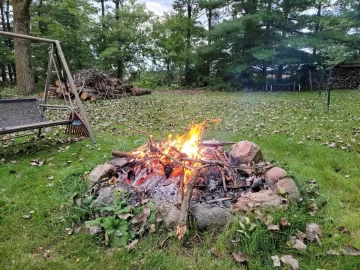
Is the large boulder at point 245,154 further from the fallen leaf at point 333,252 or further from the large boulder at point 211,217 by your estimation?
the fallen leaf at point 333,252

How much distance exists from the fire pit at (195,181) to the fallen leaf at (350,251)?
500mm

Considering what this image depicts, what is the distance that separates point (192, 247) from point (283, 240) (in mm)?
698

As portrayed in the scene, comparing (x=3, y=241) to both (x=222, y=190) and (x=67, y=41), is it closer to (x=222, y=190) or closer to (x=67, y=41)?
(x=222, y=190)

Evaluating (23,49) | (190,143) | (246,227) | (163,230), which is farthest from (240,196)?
(23,49)

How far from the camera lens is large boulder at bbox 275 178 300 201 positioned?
90.9 inches

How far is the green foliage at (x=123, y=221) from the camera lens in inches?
80.8

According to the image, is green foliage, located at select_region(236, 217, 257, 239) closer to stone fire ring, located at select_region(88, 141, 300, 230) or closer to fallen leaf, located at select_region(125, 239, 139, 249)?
stone fire ring, located at select_region(88, 141, 300, 230)

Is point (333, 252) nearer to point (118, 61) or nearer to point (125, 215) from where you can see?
point (125, 215)

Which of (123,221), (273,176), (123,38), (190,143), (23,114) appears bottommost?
(123,221)

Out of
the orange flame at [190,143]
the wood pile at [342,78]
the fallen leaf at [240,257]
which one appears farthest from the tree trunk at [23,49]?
the wood pile at [342,78]

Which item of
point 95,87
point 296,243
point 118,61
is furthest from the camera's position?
point 118,61

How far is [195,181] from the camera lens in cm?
221

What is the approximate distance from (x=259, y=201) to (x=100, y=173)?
1.61 m

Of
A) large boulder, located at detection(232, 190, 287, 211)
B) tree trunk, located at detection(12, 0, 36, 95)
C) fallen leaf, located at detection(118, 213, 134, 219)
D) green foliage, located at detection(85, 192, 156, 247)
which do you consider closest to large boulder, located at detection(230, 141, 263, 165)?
large boulder, located at detection(232, 190, 287, 211)
